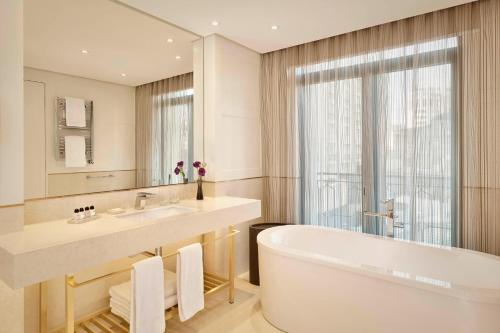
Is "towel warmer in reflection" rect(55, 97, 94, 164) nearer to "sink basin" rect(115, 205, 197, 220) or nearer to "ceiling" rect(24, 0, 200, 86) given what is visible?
"ceiling" rect(24, 0, 200, 86)

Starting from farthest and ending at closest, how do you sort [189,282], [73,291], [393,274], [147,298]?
[189,282] → [147,298] → [393,274] → [73,291]

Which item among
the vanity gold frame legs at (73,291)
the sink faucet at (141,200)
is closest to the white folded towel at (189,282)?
the vanity gold frame legs at (73,291)

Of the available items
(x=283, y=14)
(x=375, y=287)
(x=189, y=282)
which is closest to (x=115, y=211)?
(x=189, y=282)

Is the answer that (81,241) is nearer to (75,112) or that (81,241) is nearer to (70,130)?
(70,130)

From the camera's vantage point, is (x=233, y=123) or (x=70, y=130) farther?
(x=233, y=123)

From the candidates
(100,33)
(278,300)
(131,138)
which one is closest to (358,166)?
(278,300)

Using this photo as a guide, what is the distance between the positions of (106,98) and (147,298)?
1.51 meters

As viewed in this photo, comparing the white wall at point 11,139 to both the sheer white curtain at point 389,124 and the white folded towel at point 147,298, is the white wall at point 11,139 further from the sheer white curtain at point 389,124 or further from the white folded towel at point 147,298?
the sheer white curtain at point 389,124

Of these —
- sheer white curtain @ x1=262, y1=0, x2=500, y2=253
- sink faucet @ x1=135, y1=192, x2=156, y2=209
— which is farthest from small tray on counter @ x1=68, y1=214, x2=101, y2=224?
sheer white curtain @ x1=262, y1=0, x2=500, y2=253

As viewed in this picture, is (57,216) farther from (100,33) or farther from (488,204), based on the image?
(488,204)

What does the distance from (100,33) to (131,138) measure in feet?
2.73

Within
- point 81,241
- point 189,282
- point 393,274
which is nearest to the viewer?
point 81,241

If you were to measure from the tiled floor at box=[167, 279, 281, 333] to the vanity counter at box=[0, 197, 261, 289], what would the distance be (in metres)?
0.79

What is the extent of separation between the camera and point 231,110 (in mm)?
3121
